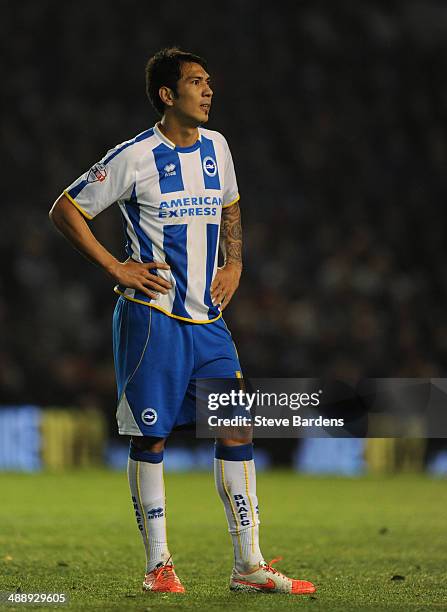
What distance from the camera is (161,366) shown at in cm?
575

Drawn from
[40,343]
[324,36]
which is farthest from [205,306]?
[324,36]

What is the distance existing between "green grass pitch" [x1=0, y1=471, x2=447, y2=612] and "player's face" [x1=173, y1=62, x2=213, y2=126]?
205 centimetres

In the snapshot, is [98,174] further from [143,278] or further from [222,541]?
[222,541]

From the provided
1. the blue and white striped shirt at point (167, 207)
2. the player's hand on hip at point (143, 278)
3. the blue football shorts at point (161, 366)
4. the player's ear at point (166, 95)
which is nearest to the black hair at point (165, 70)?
the player's ear at point (166, 95)

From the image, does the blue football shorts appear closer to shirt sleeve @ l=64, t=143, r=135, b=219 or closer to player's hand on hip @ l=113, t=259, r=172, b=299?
player's hand on hip @ l=113, t=259, r=172, b=299

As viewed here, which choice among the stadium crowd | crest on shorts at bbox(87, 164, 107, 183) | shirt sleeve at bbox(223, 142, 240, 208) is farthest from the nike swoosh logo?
the stadium crowd

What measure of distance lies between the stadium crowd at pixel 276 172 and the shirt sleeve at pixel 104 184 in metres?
8.78

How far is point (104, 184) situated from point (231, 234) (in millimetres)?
721

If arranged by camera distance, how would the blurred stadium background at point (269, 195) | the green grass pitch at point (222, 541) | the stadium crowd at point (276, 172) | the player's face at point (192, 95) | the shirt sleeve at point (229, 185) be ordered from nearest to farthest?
the green grass pitch at point (222, 541)
the player's face at point (192, 95)
the shirt sleeve at point (229, 185)
the blurred stadium background at point (269, 195)
the stadium crowd at point (276, 172)

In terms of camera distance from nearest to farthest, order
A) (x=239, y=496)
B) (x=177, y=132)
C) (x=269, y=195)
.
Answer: (x=239, y=496)
(x=177, y=132)
(x=269, y=195)

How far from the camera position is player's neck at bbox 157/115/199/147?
232 inches

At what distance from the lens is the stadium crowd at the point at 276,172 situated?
15.7 m

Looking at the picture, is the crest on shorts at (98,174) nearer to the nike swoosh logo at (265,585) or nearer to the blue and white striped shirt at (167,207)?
the blue and white striped shirt at (167,207)

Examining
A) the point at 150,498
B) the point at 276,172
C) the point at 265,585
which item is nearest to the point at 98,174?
the point at 150,498
